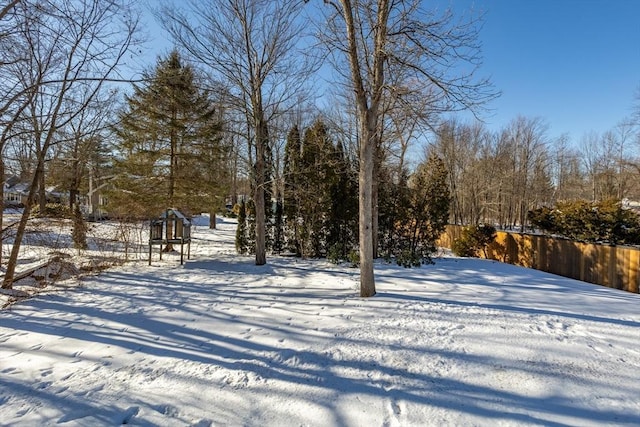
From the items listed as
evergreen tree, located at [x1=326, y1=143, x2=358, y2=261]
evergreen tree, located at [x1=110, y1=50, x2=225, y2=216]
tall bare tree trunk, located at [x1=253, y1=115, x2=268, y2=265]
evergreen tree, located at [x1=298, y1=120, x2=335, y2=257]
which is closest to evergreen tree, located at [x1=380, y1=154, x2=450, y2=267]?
evergreen tree, located at [x1=326, y1=143, x2=358, y2=261]

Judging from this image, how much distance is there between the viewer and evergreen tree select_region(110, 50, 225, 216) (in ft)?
34.6

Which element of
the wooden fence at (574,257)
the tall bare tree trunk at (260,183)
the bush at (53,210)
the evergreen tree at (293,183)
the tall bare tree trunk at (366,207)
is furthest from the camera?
the evergreen tree at (293,183)

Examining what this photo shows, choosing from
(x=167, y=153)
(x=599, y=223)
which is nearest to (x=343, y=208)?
(x=167, y=153)

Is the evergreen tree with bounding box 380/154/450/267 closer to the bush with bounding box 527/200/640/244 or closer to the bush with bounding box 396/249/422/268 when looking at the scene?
the bush with bounding box 396/249/422/268

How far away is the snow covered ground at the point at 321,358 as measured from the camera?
2396 millimetres

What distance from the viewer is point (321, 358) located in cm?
324

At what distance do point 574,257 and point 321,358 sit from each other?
392 inches

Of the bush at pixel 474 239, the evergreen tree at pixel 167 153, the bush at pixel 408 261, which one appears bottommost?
the bush at pixel 408 261

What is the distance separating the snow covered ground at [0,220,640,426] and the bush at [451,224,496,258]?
576cm

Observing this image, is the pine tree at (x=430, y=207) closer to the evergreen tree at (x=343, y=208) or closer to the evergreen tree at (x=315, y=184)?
the evergreen tree at (x=343, y=208)

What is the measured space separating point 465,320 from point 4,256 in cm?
1237

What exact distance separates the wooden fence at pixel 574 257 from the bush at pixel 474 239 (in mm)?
687

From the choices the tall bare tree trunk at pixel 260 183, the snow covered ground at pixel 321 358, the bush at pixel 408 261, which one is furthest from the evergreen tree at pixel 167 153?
the bush at pixel 408 261

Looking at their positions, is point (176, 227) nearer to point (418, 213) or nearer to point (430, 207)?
point (418, 213)
